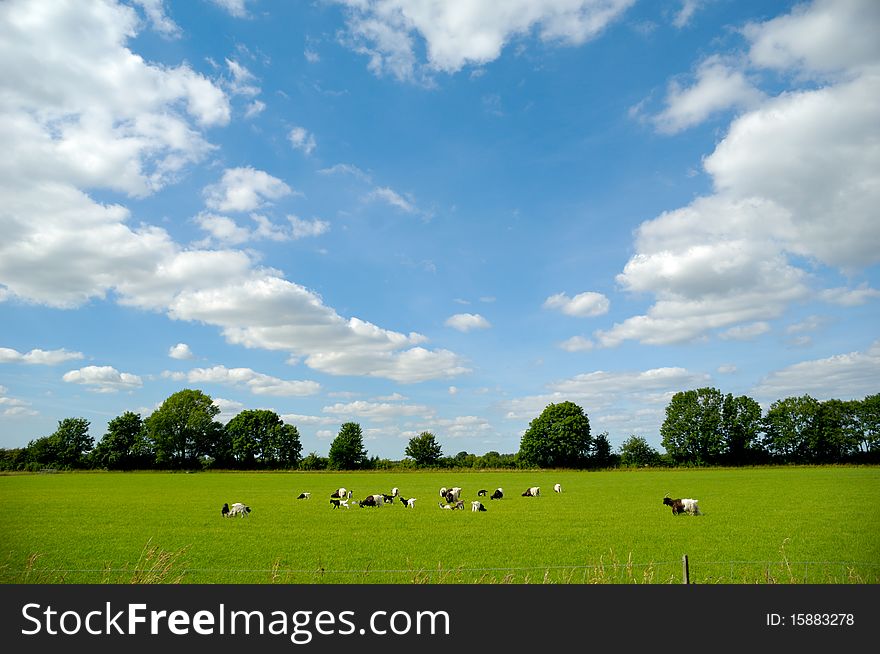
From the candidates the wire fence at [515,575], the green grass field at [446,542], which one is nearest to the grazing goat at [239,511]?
the green grass field at [446,542]

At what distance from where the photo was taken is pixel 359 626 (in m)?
7.26

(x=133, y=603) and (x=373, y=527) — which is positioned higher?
(x=133, y=603)

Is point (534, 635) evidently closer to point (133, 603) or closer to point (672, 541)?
point (133, 603)

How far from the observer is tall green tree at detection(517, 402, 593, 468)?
107562mm

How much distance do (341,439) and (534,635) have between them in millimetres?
114539

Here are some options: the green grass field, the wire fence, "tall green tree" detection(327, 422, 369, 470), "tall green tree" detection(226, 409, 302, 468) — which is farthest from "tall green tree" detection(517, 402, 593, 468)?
the wire fence

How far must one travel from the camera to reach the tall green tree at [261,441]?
11631 centimetres

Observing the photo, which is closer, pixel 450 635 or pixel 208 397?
pixel 450 635

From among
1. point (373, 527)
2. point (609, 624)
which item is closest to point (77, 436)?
point (373, 527)

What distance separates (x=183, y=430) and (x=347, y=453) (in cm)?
3268

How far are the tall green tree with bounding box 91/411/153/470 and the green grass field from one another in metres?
79.7

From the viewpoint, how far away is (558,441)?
107750 millimetres

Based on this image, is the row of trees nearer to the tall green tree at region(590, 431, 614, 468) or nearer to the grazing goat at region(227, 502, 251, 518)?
the tall green tree at region(590, 431, 614, 468)

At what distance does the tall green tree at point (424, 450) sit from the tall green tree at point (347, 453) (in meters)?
10.0
